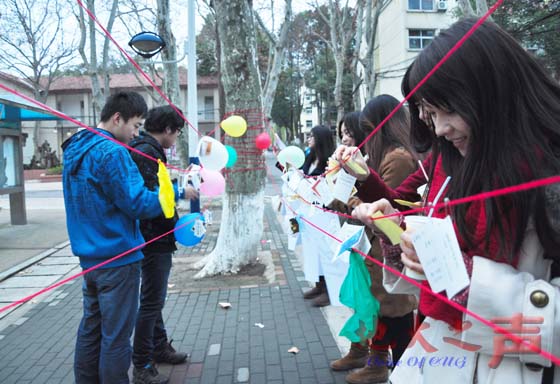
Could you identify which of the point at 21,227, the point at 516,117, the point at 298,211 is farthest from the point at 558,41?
the point at 21,227

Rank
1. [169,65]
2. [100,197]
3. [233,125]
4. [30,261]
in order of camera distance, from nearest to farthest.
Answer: [100,197]
[233,125]
[30,261]
[169,65]

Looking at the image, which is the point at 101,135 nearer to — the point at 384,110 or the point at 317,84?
the point at 384,110

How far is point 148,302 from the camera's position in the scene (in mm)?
2920

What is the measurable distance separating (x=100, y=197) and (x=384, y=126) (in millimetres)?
1694

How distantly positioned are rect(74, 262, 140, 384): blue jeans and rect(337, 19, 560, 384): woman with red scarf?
1701 millimetres

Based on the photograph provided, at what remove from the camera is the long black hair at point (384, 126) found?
2535mm

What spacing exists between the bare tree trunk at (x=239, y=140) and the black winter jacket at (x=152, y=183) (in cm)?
259

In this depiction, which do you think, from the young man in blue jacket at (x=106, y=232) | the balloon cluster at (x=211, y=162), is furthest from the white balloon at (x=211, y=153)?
the young man in blue jacket at (x=106, y=232)

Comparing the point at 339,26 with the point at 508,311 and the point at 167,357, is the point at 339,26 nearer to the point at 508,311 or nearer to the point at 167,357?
the point at 167,357

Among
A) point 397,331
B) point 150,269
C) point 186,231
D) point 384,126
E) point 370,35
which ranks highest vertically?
point 370,35

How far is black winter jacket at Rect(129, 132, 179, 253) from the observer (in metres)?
2.79

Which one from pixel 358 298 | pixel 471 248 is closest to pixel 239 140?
pixel 358 298

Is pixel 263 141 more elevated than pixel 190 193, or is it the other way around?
pixel 263 141

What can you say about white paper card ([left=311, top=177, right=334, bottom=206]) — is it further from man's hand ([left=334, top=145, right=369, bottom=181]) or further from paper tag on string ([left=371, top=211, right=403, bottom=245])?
paper tag on string ([left=371, top=211, right=403, bottom=245])
